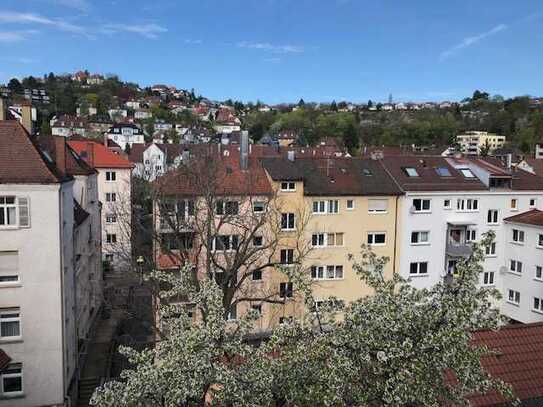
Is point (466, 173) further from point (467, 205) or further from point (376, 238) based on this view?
point (376, 238)

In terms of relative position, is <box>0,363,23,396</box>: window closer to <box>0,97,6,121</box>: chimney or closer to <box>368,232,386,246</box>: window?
<box>0,97,6,121</box>: chimney

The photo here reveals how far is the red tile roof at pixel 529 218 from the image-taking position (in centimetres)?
3434

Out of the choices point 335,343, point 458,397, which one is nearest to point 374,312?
point 335,343

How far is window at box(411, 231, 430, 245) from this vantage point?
114 ft

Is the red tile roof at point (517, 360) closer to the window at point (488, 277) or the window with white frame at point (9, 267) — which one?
the window with white frame at point (9, 267)

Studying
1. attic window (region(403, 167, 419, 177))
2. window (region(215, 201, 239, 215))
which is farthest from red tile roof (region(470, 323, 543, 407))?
attic window (region(403, 167, 419, 177))

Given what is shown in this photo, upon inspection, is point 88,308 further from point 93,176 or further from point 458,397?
point 458,397

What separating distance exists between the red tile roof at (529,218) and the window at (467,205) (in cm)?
275

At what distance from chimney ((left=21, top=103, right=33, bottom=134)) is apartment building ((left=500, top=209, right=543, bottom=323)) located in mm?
32332

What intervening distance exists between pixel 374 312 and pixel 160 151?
7670 cm

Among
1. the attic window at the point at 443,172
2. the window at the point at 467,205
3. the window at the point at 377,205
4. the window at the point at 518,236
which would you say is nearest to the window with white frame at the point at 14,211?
the window at the point at 377,205

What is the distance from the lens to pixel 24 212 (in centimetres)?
1992

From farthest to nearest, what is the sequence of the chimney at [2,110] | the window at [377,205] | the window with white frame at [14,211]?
1. the window at [377,205]
2. the chimney at [2,110]
3. the window with white frame at [14,211]

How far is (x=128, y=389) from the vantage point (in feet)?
23.2
